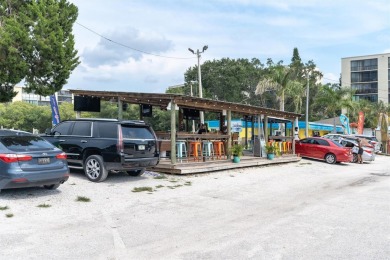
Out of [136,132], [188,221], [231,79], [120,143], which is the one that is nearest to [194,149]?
[136,132]

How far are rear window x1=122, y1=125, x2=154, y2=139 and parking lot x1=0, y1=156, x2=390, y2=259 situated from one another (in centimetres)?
139

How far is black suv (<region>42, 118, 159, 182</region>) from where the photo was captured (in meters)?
10.8

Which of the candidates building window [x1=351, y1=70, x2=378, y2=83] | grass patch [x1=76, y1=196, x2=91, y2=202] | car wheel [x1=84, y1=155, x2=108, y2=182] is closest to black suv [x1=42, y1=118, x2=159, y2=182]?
car wheel [x1=84, y1=155, x2=108, y2=182]

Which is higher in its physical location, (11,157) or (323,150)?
(11,157)

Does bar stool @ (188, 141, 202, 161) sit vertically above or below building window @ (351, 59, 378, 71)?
below

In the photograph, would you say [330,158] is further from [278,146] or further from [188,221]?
[188,221]

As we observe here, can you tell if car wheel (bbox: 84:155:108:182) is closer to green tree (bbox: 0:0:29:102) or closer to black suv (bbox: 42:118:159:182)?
black suv (bbox: 42:118:159:182)

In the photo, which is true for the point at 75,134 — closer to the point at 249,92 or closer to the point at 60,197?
the point at 60,197

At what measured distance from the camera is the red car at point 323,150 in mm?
22984

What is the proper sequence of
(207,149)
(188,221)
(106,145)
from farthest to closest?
(207,149), (106,145), (188,221)

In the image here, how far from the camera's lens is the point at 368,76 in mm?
85312

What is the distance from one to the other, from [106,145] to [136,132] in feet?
3.18

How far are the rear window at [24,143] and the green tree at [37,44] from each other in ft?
18.1

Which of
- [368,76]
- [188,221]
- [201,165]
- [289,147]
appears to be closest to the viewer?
[188,221]
